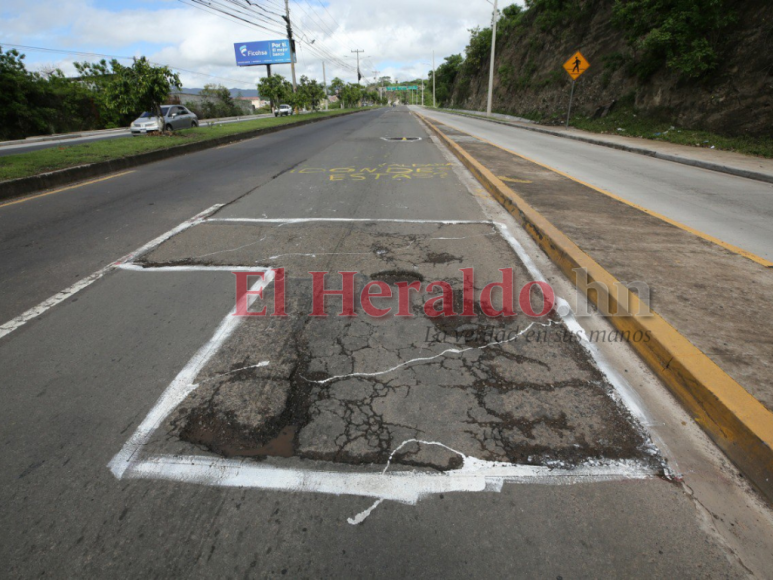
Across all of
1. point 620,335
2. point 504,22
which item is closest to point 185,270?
point 620,335

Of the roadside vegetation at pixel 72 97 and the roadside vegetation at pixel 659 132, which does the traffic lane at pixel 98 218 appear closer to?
the roadside vegetation at pixel 72 97

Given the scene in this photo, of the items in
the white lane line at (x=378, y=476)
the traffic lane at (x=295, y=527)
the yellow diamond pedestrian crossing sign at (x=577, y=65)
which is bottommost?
the traffic lane at (x=295, y=527)

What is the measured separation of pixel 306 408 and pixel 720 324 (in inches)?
115

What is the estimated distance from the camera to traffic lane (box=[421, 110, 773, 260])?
5434 mm

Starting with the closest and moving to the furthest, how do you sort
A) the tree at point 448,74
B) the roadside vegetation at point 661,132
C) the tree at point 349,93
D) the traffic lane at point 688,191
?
the traffic lane at point 688,191
the roadside vegetation at point 661,132
the tree at point 448,74
the tree at point 349,93

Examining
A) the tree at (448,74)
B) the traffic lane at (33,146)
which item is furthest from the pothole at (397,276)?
the tree at (448,74)

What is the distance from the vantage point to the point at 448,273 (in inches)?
161

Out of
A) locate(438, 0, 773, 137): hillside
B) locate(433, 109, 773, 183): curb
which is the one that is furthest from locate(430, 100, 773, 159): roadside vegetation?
locate(433, 109, 773, 183): curb

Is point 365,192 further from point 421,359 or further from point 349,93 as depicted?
point 349,93

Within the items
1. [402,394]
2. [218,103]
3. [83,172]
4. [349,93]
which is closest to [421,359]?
[402,394]

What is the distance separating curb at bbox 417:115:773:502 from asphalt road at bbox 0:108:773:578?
10 cm

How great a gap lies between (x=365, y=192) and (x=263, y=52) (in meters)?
64.7

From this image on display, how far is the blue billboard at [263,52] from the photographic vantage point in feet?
195

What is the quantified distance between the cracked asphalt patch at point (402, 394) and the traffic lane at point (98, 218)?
2313mm
